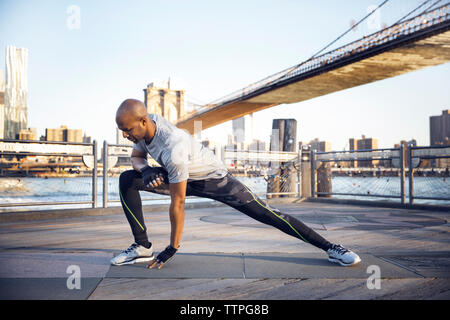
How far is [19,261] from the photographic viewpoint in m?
2.29

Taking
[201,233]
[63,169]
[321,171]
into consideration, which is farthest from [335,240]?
[321,171]

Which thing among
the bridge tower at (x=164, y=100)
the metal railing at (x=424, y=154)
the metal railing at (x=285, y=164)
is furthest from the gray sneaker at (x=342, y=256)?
the bridge tower at (x=164, y=100)

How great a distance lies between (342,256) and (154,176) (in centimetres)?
117

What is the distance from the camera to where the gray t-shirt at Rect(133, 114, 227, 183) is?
197 centimetres

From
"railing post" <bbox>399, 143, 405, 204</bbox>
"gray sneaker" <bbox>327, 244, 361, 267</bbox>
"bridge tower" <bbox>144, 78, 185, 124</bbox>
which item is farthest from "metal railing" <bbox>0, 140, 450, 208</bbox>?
"bridge tower" <bbox>144, 78, 185, 124</bbox>

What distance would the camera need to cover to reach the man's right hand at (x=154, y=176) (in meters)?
2.08

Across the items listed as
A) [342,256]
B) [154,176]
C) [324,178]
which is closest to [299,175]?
[324,178]

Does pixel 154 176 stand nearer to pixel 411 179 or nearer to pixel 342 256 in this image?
pixel 342 256

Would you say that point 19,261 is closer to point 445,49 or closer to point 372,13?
point 445,49

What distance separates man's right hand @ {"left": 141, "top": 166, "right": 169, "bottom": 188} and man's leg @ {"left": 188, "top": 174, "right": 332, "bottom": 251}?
0.75 feet

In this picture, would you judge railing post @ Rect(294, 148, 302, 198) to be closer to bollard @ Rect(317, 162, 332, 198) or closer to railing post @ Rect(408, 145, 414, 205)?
bollard @ Rect(317, 162, 332, 198)

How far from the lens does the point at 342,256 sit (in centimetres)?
221

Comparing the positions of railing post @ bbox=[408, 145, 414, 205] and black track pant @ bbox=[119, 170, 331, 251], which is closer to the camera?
black track pant @ bbox=[119, 170, 331, 251]

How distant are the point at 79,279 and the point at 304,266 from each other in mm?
1211
